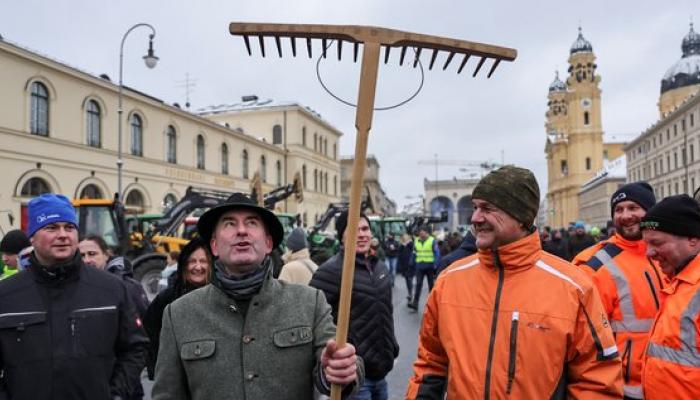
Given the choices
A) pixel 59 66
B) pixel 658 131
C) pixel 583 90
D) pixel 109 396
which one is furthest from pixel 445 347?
pixel 583 90

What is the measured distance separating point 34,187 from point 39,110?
12.0 ft

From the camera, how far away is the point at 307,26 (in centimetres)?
237

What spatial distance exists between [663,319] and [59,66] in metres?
29.1

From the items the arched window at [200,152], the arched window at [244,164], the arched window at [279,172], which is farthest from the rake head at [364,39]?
the arched window at [279,172]

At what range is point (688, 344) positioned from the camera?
2.66 meters

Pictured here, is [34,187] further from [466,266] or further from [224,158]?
[466,266]

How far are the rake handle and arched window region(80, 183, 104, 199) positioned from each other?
2962 centimetres

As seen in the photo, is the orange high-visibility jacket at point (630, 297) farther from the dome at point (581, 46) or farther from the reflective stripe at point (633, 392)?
the dome at point (581, 46)

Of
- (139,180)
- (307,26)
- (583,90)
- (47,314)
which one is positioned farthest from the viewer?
(583,90)

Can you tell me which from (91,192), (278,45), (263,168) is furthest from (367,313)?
(263,168)

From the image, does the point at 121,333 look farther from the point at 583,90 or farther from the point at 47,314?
the point at 583,90

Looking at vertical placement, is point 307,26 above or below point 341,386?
above

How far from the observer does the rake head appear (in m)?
2.36

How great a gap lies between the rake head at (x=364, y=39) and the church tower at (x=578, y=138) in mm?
105823
